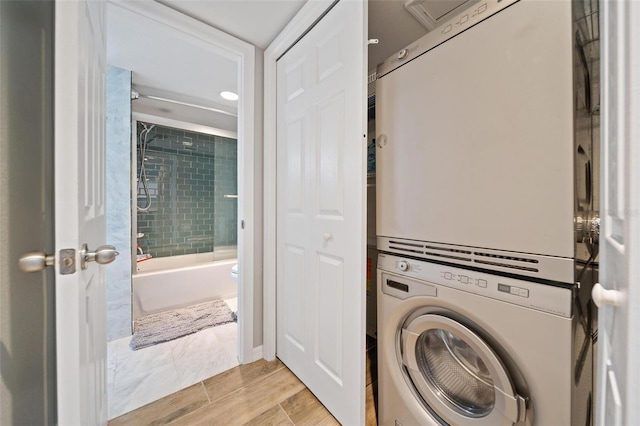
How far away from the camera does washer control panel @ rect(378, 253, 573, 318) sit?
0.67m

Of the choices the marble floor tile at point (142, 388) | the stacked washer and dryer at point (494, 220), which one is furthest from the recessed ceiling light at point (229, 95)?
the marble floor tile at point (142, 388)

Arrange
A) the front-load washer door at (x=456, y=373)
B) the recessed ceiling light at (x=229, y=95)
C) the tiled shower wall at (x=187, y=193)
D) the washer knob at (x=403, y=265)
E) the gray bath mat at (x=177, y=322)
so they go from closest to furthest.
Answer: the front-load washer door at (x=456, y=373), the washer knob at (x=403, y=265), the gray bath mat at (x=177, y=322), the recessed ceiling light at (x=229, y=95), the tiled shower wall at (x=187, y=193)

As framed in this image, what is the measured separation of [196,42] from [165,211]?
7.17ft

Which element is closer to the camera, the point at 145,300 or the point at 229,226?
the point at 145,300

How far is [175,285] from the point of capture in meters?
2.47

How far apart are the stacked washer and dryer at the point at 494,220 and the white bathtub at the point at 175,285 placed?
2218 mm

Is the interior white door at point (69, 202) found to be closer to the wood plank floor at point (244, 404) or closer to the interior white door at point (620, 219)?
the wood plank floor at point (244, 404)

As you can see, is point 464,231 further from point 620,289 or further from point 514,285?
point 620,289

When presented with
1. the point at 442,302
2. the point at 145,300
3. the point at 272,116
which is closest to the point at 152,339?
the point at 145,300

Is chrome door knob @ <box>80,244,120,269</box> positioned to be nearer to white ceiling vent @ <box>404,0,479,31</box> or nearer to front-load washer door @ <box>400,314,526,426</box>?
front-load washer door @ <box>400,314,526,426</box>

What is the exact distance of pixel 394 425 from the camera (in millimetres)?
1052

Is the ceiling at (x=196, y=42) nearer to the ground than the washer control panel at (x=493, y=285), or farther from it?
farther from it

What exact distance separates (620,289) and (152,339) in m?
2.55

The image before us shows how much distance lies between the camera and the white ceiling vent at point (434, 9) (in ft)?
4.36
